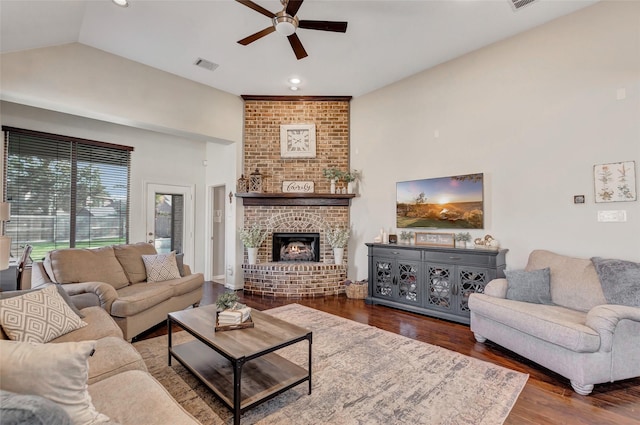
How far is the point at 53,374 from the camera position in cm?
105

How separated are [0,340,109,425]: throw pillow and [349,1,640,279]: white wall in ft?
13.4

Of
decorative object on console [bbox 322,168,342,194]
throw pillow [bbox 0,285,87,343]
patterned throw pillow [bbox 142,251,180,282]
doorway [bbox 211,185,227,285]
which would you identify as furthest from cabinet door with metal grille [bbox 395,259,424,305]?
doorway [bbox 211,185,227,285]

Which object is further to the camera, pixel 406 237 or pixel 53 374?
pixel 406 237

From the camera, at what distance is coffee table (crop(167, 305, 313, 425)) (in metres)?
1.87

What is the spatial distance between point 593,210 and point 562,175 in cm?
46

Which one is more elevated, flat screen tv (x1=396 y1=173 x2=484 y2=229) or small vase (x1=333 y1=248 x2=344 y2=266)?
flat screen tv (x1=396 y1=173 x2=484 y2=229)

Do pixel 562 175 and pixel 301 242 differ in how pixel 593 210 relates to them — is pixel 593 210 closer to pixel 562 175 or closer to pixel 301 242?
pixel 562 175

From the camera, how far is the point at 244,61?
4.23 metres

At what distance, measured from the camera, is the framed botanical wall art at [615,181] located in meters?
2.86

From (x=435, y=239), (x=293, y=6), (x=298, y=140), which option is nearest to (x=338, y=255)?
(x=435, y=239)

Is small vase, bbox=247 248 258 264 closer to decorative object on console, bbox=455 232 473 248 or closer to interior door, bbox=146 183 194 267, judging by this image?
interior door, bbox=146 183 194 267

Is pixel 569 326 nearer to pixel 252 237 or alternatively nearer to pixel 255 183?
pixel 252 237

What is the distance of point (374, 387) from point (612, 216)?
9.41 feet

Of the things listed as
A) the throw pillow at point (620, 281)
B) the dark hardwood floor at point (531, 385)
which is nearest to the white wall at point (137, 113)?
the dark hardwood floor at point (531, 385)
